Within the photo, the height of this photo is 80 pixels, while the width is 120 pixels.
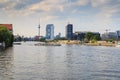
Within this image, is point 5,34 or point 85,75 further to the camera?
point 5,34

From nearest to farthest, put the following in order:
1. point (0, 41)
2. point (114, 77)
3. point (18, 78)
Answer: point (18, 78)
point (114, 77)
point (0, 41)

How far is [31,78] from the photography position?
4550 centimetres

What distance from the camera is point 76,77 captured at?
4772 cm

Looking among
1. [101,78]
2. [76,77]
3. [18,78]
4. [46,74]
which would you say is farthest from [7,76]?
[101,78]

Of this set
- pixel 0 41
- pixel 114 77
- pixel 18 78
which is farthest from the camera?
pixel 0 41

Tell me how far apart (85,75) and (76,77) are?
2758 millimetres

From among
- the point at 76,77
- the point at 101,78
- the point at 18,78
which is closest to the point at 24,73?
the point at 18,78

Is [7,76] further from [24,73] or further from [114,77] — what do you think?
[114,77]

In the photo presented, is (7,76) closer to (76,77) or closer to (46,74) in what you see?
(46,74)

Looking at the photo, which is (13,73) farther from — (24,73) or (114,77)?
(114,77)

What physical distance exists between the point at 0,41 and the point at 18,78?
112784 millimetres

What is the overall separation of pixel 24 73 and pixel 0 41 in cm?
10783

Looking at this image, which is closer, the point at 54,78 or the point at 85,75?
the point at 54,78

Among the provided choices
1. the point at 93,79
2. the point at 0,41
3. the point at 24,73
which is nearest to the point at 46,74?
the point at 24,73
